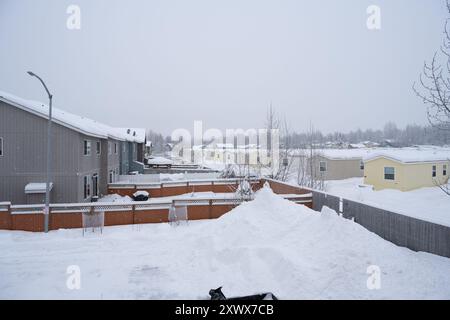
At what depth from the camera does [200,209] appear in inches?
651

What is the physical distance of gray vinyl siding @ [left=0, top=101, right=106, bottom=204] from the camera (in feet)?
62.7

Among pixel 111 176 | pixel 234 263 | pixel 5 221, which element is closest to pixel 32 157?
pixel 5 221

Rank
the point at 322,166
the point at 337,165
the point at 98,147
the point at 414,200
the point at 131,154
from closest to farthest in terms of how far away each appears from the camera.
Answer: the point at 98,147, the point at 414,200, the point at 337,165, the point at 322,166, the point at 131,154

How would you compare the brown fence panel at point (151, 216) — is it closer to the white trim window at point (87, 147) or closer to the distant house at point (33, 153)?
the distant house at point (33, 153)

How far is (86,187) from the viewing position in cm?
2145

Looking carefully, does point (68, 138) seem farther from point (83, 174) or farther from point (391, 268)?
point (391, 268)

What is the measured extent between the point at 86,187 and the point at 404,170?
99.4 feet

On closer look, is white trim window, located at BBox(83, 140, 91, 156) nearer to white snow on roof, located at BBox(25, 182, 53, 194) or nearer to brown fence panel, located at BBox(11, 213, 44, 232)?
white snow on roof, located at BBox(25, 182, 53, 194)

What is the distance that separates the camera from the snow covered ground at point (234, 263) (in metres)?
7.69

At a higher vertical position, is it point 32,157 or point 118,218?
point 32,157

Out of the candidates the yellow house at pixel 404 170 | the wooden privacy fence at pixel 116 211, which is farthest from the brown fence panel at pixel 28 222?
the yellow house at pixel 404 170

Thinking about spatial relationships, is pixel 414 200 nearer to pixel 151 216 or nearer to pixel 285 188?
pixel 285 188
